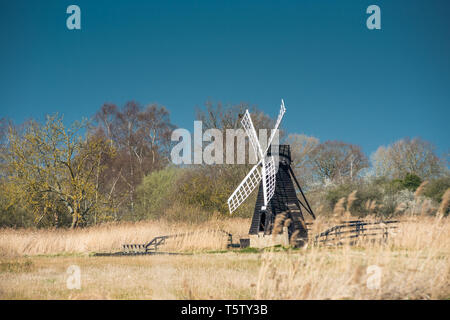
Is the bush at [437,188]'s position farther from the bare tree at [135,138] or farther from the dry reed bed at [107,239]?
the bare tree at [135,138]

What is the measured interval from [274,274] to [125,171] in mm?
29630

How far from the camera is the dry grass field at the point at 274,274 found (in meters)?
5.73

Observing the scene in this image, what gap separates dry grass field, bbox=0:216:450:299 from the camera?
18.8 ft

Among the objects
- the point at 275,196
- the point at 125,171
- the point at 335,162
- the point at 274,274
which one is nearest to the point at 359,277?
the point at 274,274

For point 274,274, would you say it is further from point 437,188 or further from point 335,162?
point 335,162

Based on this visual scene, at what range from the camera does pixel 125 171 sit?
112 feet

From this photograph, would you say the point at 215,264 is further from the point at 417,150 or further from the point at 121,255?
the point at 417,150

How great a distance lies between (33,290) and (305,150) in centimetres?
2696

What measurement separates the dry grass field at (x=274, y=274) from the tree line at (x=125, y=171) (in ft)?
22.1

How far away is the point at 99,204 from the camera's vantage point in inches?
936

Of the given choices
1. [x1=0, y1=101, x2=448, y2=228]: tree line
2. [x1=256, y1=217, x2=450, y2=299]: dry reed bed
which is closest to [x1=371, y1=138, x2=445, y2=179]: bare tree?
Answer: [x1=0, y1=101, x2=448, y2=228]: tree line

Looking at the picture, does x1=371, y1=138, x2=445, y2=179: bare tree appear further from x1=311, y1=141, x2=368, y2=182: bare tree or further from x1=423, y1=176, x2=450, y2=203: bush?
x1=423, y1=176, x2=450, y2=203: bush

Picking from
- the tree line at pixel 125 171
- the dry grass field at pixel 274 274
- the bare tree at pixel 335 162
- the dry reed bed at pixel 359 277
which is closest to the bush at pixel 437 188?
the tree line at pixel 125 171
